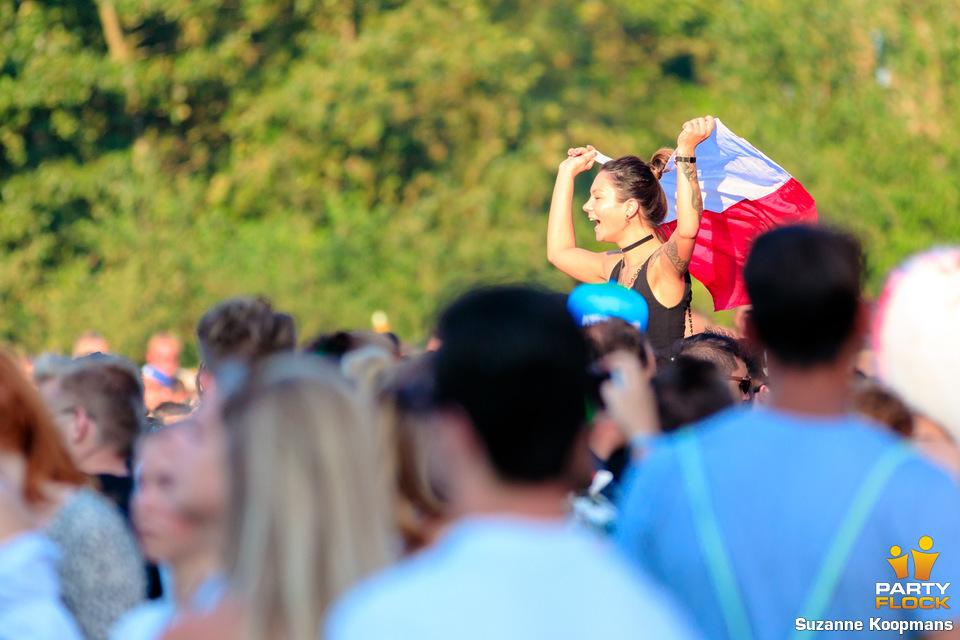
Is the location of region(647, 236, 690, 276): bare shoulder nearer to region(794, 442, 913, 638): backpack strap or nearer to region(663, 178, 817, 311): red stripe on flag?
region(663, 178, 817, 311): red stripe on flag

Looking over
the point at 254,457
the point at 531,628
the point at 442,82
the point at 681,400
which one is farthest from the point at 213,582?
the point at 442,82

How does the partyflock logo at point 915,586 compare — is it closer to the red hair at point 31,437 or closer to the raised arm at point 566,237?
the red hair at point 31,437

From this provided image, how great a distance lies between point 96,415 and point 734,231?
2.67 m

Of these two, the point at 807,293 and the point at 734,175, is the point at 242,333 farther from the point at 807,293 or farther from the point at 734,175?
the point at 734,175

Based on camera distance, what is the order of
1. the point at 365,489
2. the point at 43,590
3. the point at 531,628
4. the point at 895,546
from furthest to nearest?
the point at 43,590, the point at 895,546, the point at 365,489, the point at 531,628

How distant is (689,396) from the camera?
9.82 ft

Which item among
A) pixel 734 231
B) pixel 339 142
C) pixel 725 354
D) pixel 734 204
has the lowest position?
pixel 339 142

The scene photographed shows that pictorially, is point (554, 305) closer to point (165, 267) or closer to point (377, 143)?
point (165, 267)

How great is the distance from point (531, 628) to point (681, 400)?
153cm

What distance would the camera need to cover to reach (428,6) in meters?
20.7

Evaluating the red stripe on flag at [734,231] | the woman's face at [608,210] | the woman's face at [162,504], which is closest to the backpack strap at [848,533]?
the woman's face at [162,504]

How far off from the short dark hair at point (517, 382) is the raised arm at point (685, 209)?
2474 mm

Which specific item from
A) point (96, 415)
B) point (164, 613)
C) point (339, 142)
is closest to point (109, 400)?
point (96, 415)

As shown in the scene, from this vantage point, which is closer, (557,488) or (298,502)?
(557,488)
